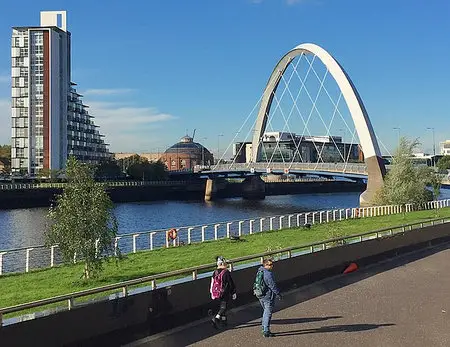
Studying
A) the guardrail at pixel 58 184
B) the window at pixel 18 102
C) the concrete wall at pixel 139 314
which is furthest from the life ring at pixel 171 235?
the window at pixel 18 102

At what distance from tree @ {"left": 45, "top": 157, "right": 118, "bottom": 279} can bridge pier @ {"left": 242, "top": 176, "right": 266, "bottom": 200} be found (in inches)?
4124

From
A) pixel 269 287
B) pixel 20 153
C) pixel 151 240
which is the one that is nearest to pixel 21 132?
pixel 20 153

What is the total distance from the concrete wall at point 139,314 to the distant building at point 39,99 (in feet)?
388

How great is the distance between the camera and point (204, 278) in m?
11.7

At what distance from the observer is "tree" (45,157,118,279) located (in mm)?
15133

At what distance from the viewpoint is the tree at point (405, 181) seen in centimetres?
5344

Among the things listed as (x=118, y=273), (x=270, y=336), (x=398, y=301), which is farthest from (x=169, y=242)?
(x=270, y=336)

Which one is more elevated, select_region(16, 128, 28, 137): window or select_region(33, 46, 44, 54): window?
select_region(33, 46, 44, 54): window

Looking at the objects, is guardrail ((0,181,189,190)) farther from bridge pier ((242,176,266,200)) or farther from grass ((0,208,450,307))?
grass ((0,208,450,307))

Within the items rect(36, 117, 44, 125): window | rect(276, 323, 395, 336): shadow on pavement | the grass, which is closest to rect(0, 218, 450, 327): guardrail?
the grass

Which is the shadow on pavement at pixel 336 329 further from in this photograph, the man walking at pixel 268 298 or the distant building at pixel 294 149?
the distant building at pixel 294 149

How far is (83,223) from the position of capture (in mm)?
15250

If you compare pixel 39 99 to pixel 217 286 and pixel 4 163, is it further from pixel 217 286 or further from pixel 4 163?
pixel 217 286

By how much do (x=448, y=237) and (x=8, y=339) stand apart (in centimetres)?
2313
